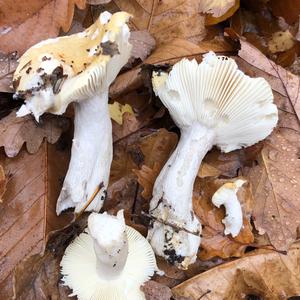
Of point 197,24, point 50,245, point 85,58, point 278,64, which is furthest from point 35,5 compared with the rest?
point 278,64


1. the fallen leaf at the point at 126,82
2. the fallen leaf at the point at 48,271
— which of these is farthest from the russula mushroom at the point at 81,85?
the fallen leaf at the point at 126,82

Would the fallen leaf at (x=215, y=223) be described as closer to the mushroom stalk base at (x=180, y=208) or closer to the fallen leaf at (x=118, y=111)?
the mushroom stalk base at (x=180, y=208)

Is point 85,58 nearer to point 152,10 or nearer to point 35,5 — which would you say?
point 35,5

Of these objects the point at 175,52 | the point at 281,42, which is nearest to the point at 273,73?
the point at 281,42

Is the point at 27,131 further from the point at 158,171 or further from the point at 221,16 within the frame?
the point at 221,16

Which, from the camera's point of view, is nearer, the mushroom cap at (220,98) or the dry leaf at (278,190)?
the mushroom cap at (220,98)

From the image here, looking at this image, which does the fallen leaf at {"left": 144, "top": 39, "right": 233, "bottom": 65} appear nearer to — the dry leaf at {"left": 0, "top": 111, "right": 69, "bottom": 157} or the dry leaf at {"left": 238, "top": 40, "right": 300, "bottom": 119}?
the dry leaf at {"left": 238, "top": 40, "right": 300, "bottom": 119}

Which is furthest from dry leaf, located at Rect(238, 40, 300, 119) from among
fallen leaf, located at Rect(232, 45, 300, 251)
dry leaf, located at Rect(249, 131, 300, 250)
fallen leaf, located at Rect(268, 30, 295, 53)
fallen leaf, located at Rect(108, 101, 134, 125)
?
fallen leaf, located at Rect(108, 101, 134, 125)

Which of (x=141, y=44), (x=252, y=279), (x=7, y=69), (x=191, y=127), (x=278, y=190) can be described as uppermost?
(x=7, y=69)

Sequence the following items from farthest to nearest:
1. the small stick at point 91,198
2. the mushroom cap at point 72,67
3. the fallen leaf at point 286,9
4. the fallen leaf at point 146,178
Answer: the fallen leaf at point 286,9, the fallen leaf at point 146,178, the small stick at point 91,198, the mushroom cap at point 72,67
